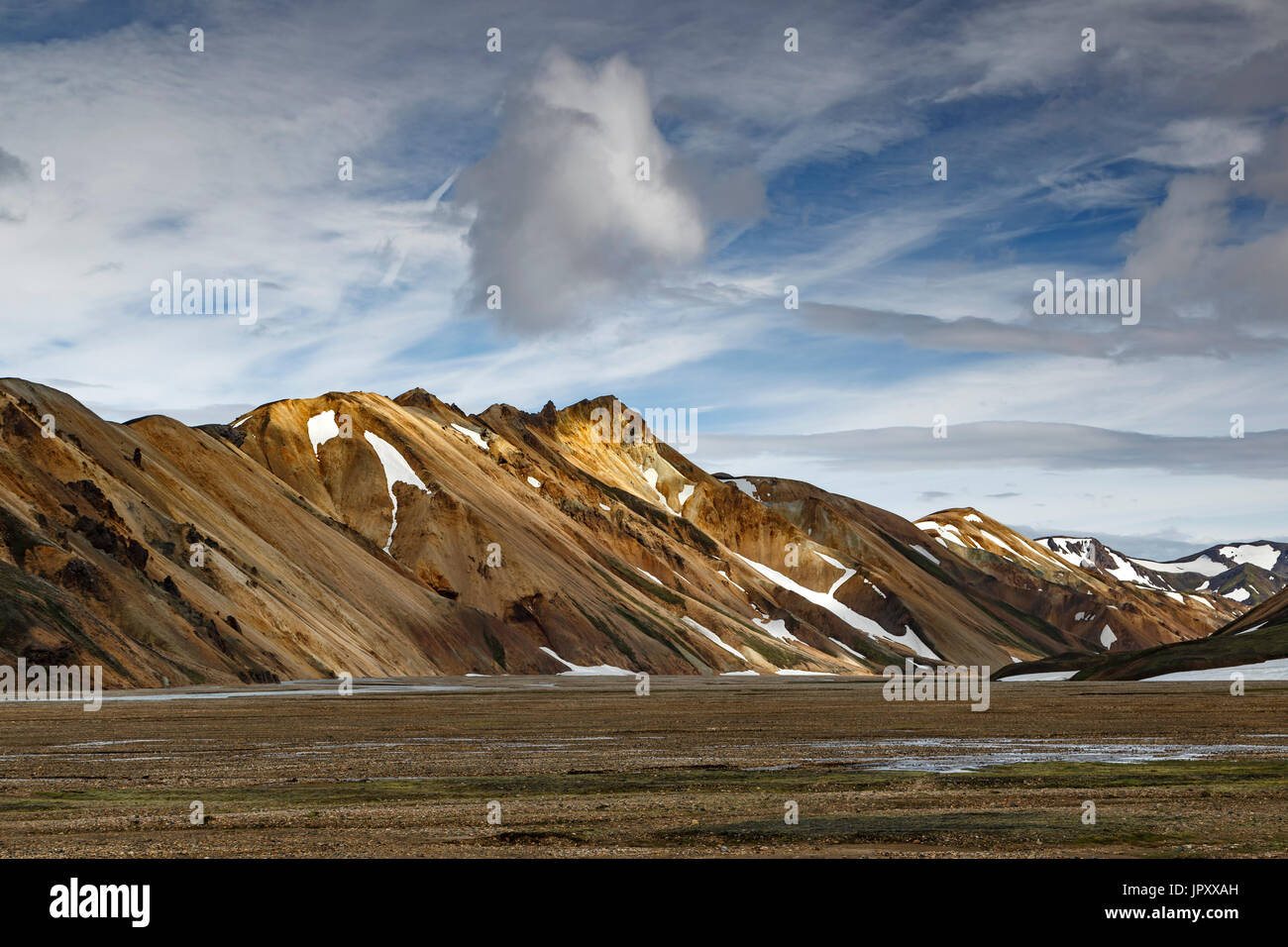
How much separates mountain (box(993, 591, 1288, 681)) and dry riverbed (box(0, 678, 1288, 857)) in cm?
6543

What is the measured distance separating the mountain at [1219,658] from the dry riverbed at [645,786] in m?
65.4

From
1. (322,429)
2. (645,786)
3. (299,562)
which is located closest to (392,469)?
(322,429)

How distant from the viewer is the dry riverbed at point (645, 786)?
1603 cm

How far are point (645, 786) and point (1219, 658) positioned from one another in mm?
106338

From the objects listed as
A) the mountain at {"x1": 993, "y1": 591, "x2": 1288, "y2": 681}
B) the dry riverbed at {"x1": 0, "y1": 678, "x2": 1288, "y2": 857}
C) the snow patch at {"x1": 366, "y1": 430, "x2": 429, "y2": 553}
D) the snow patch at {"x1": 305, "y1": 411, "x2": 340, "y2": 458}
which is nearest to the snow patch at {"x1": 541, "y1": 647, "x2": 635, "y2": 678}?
the snow patch at {"x1": 366, "y1": 430, "x2": 429, "y2": 553}

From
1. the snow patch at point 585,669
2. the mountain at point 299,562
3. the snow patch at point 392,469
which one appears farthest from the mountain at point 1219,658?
the snow patch at point 392,469

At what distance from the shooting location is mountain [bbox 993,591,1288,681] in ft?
363

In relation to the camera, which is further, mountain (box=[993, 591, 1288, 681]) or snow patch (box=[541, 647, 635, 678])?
snow patch (box=[541, 647, 635, 678])

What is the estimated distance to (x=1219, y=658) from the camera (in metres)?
117


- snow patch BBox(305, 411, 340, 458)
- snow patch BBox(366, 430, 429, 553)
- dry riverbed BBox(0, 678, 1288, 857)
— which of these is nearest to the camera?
dry riverbed BBox(0, 678, 1288, 857)

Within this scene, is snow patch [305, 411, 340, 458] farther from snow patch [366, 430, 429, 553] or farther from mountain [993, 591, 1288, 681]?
mountain [993, 591, 1288, 681]

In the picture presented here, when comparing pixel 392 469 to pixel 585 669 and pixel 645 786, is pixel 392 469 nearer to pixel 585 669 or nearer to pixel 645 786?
pixel 585 669
